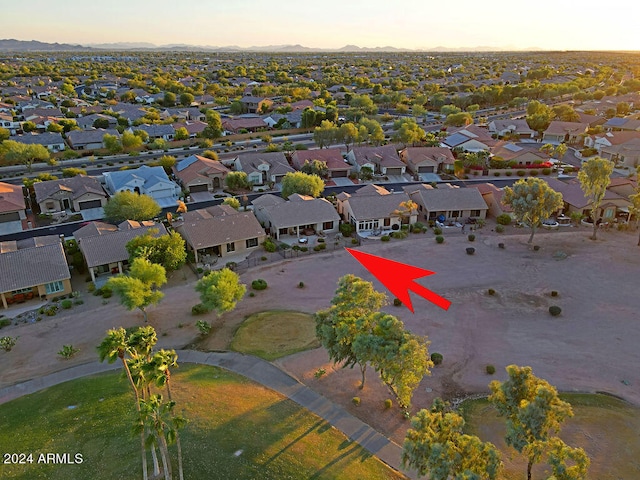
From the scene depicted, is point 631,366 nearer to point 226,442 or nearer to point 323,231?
point 226,442

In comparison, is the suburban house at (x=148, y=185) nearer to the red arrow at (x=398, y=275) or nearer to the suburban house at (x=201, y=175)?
the suburban house at (x=201, y=175)

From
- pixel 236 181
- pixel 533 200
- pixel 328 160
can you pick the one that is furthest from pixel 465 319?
pixel 328 160

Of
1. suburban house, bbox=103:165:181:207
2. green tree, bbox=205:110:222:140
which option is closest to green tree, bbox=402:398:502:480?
suburban house, bbox=103:165:181:207

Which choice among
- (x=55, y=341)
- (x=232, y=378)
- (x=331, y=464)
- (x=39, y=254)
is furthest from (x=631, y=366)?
(x=39, y=254)

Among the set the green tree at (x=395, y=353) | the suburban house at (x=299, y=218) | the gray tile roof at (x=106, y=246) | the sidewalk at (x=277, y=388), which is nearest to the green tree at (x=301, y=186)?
the suburban house at (x=299, y=218)

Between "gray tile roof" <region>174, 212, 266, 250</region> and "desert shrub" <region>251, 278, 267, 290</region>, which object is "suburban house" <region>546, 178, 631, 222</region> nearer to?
"gray tile roof" <region>174, 212, 266, 250</region>

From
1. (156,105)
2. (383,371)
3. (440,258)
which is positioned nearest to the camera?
(383,371)
